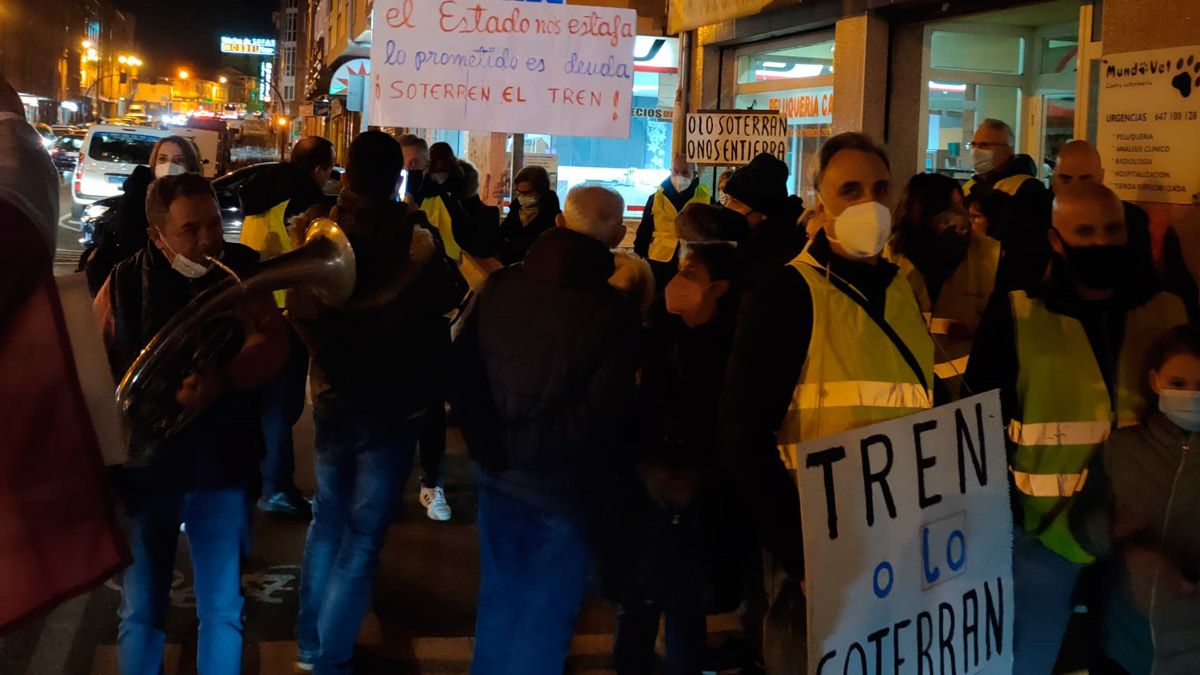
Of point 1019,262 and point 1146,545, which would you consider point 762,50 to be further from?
point 1146,545

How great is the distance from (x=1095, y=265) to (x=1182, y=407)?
47cm

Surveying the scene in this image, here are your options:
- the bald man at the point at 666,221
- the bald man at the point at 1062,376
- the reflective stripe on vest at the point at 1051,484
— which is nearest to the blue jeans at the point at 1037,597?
the bald man at the point at 1062,376

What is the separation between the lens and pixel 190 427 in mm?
3646

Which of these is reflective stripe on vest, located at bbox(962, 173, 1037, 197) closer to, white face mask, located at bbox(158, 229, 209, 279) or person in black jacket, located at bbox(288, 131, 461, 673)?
person in black jacket, located at bbox(288, 131, 461, 673)

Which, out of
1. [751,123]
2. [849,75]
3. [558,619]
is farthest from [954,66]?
[558,619]

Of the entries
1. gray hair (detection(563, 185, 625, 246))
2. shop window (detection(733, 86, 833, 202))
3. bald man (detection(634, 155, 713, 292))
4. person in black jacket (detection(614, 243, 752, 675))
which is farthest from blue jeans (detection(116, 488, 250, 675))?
shop window (detection(733, 86, 833, 202))

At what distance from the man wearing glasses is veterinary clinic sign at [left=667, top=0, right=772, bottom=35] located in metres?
4.12

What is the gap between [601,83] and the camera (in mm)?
7398

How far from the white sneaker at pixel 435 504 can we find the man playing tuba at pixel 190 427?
2931mm

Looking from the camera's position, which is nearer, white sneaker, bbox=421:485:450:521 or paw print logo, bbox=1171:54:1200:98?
paw print logo, bbox=1171:54:1200:98

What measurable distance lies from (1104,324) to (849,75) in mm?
6663

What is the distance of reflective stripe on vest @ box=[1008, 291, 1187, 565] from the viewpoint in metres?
3.41

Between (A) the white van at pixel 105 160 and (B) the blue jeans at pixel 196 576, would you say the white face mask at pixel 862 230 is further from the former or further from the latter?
(A) the white van at pixel 105 160

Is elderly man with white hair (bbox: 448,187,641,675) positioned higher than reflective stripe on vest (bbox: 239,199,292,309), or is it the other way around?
reflective stripe on vest (bbox: 239,199,292,309)
